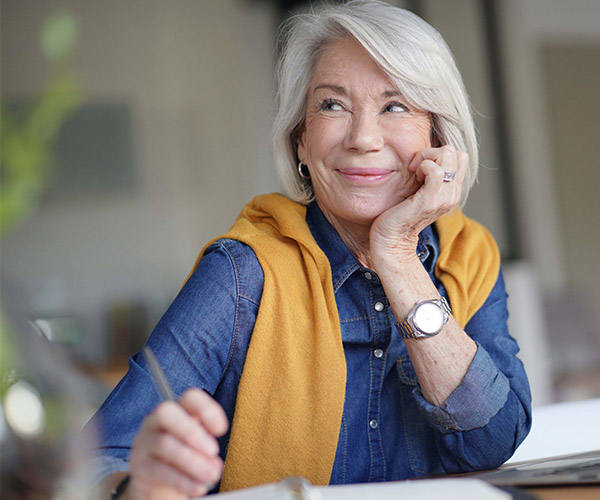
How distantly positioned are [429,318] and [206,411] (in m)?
0.57

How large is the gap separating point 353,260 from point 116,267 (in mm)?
3876

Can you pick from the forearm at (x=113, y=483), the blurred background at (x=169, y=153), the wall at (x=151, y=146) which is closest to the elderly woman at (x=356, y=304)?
the forearm at (x=113, y=483)

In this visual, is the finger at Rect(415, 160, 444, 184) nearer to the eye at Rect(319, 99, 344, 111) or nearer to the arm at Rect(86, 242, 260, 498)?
the eye at Rect(319, 99, 344, 111)

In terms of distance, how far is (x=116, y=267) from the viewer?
490 cm

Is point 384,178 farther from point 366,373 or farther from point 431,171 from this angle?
point 366,373

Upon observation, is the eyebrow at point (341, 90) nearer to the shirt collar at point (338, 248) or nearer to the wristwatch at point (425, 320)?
the shirt collar at point (338, 248)

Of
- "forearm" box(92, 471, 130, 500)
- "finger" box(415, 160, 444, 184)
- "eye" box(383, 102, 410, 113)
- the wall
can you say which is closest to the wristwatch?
"finger" box(415, 160, 444, 184)

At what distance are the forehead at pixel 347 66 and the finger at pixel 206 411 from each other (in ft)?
2.48

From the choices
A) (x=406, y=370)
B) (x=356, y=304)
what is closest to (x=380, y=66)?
(x=356, y=304)

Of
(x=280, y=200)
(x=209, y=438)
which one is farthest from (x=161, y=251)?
(x=209, y=438)

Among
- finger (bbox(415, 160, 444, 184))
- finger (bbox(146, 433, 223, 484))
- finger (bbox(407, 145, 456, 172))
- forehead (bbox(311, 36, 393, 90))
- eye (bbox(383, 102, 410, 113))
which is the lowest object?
finger (bbox(146, 433, 223, 484))

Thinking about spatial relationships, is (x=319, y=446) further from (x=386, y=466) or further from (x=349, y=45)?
(x=349, y=45)

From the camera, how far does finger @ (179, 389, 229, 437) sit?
0.60 m

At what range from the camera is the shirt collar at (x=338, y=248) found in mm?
1263
